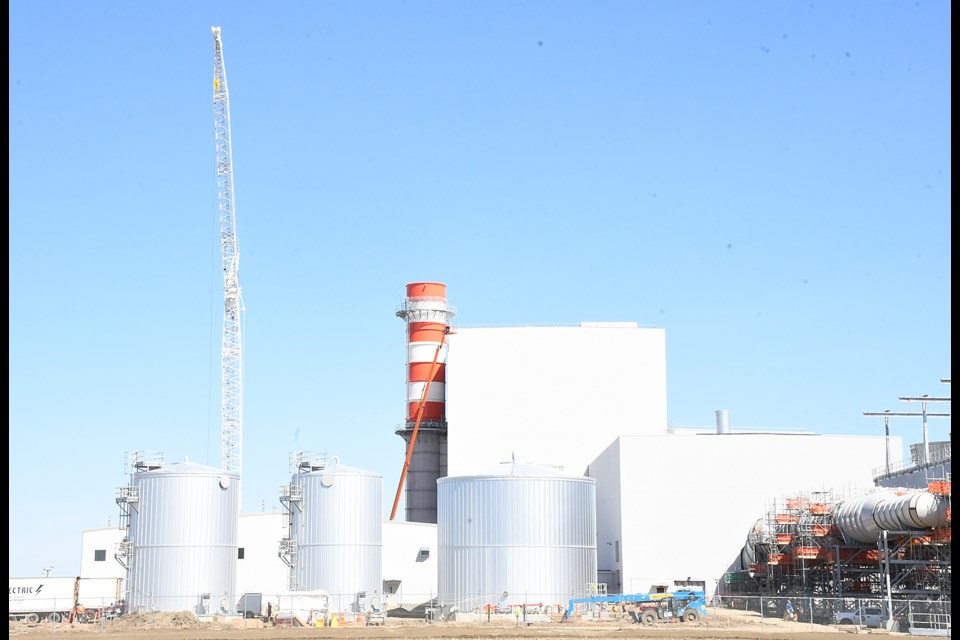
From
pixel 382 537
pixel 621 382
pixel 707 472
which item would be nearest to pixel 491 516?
pixel 382 537

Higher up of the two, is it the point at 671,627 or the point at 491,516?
the point at 491,516

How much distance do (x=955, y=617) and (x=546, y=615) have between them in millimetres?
50050

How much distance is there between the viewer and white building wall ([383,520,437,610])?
70.2 metres

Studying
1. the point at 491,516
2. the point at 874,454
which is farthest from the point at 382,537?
the point at 874,454

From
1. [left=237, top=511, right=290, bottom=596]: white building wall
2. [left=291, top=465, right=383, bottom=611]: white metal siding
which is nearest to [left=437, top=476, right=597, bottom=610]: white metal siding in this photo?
[left=291, top=465, right=383, bottom=611]: white metal siding

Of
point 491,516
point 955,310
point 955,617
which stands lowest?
point 491,516

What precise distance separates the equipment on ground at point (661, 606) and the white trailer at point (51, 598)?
2671 cm

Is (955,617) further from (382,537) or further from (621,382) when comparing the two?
(621,382)

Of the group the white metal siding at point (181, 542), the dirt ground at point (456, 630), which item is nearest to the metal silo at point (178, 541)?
the white metal siding at point (181, 542)

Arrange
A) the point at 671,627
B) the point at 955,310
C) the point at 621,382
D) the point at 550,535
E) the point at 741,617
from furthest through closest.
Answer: the point at 621,382
the point at 550,535
the point at 741,617
the point at 671,627
the point at 955,310

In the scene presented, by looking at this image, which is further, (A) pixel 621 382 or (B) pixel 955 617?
(A) pixel 621 382

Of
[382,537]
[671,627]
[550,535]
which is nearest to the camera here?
[671,627]

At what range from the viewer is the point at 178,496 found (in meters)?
59.6

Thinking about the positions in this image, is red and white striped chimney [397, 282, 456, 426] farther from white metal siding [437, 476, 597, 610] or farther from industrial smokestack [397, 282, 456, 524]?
white metal siding [437, 476, 597, 610]
